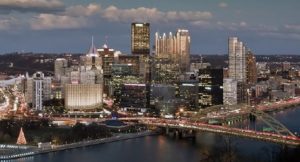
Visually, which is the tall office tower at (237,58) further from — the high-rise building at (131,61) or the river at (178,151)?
the river at (178,151)

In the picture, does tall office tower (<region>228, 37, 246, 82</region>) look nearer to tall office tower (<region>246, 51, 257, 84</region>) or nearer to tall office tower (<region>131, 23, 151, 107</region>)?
tall office tower (<region>246, 51, 257, 84</region>)

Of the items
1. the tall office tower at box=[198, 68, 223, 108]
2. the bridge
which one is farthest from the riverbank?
the tall office tower at box=[198, 68, 223, 108]

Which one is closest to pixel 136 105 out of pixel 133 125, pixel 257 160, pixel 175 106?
pixel 175 106

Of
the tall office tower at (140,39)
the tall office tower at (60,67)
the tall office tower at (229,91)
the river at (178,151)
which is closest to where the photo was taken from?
the river at (178,151)

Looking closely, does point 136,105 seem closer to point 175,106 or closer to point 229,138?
point 175,106

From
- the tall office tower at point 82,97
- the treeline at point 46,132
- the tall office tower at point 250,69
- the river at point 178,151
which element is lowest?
the river at point 178,151

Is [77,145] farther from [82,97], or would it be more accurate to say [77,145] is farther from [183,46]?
[183,46]

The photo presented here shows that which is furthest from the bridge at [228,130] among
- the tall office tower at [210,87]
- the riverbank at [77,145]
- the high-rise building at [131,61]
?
the high-rise building at [131,61]
